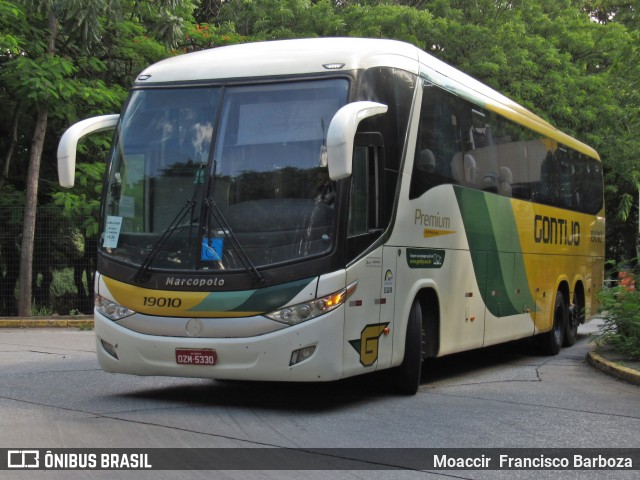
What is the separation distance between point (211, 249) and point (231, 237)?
0.71 ft

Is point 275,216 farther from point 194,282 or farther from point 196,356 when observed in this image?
point 196,356

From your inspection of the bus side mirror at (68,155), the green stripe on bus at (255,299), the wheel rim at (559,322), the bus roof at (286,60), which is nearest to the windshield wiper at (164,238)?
the green stripe on bus at (255,299)

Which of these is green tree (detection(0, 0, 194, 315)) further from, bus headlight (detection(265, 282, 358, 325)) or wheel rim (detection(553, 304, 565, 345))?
bus headlight (detection(265, 282, 358, 325))

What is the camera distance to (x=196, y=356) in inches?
338

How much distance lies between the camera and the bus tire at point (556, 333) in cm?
1577

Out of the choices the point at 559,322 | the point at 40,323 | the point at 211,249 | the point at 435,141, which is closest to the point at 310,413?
the point at 211,249

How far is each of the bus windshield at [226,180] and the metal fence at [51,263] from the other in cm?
1313

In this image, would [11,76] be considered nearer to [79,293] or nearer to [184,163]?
[79,293]

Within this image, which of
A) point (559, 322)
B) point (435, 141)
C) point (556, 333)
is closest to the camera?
point (435, 141)

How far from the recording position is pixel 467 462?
22.1ft

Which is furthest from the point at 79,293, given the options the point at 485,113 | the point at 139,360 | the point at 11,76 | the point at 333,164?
the point at 333,164

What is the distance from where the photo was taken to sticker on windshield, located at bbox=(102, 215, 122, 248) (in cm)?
916

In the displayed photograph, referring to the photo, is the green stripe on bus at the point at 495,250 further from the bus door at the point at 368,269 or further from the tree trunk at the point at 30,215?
the tree trunk at the point at 30,215

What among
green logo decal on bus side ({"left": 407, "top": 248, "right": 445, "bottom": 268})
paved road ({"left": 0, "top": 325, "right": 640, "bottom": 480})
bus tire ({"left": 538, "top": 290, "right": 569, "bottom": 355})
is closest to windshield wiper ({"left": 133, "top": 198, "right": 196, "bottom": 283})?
paved road ({"left": 0, "top": 325, "right": 640, "bottom": 480})
